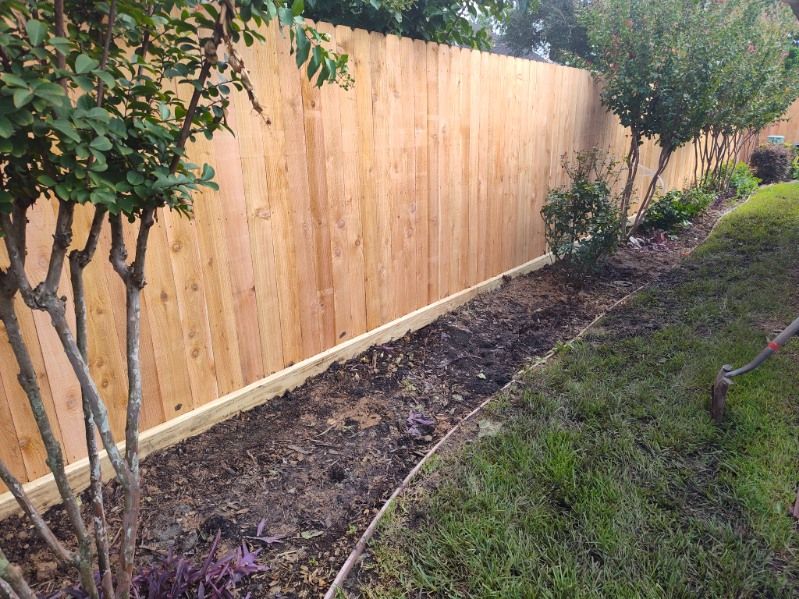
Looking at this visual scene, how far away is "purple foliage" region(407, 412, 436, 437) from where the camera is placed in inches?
115

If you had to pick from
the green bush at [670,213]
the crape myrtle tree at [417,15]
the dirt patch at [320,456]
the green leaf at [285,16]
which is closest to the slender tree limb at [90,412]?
the dirt patch at [320,456]

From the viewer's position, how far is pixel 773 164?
13078 millimetres

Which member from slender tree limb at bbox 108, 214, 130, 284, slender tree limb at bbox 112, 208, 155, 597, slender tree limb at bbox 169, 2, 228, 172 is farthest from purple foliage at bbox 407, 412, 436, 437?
slender tree limb at bbox 169, 2, 228, 172

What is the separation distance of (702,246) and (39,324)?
6.93 m

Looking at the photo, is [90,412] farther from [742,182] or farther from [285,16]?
[742,182]

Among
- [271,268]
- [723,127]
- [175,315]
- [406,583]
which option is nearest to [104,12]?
[175,315]

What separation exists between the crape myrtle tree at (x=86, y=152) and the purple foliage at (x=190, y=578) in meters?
0.24

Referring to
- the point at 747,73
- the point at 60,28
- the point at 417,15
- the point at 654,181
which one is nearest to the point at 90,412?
the point at 60,28

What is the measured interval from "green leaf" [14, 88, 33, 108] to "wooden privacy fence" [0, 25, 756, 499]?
2.13 feet

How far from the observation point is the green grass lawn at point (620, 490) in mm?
1935

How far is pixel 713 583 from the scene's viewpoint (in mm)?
1884

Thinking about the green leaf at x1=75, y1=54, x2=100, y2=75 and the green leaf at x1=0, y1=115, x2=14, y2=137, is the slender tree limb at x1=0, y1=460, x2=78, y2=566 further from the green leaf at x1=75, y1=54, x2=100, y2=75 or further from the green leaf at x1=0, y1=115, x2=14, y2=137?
the green leaf at x1=75, y1=54, x2=100, y2=75

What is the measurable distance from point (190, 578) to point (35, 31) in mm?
1695

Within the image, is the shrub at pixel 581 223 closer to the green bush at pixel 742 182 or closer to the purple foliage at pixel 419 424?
the purple foliage at pixel 419 424
